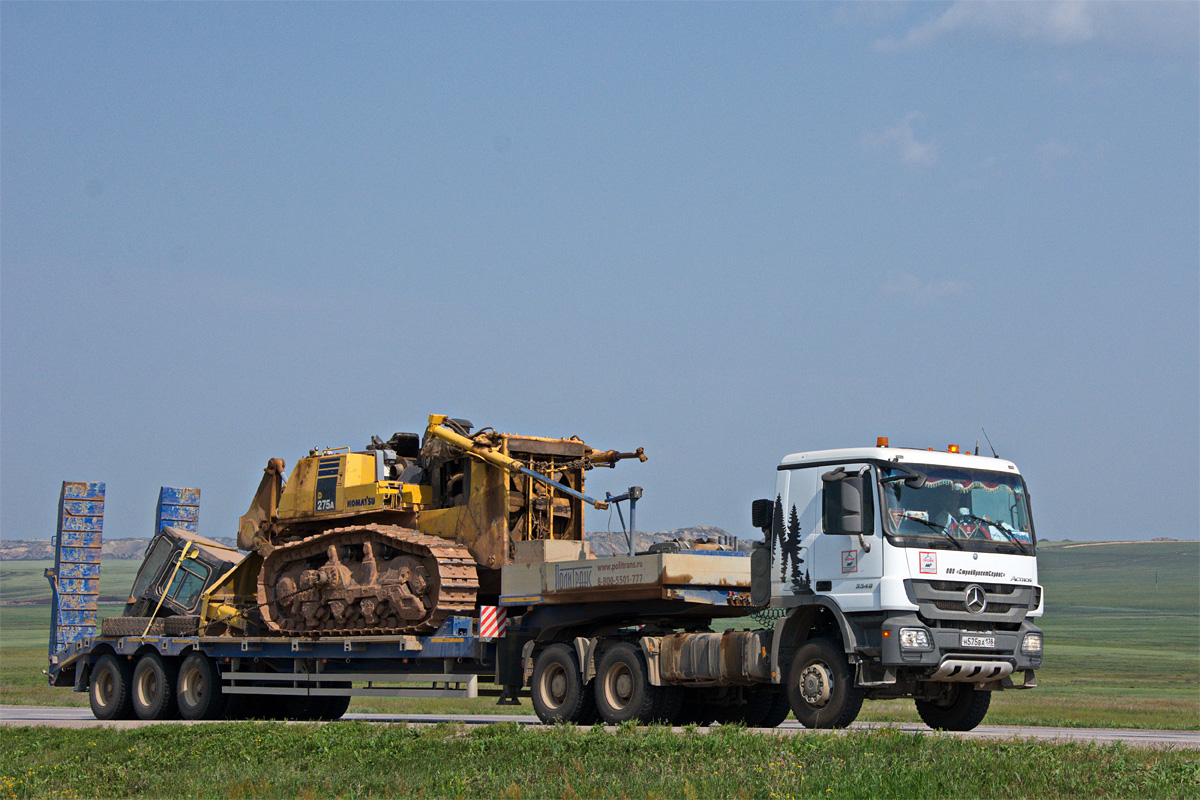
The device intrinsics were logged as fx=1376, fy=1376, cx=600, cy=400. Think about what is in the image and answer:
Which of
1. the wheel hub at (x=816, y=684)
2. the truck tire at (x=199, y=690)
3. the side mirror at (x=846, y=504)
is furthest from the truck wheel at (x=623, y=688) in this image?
the truck tire at (x=199, y=690)

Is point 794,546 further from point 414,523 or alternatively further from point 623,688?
point 414,523

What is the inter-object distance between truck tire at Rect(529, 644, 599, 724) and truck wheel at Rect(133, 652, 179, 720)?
8.74 meters

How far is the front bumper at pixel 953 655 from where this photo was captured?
15.9m

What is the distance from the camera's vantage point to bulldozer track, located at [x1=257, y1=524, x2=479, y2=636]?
71.2 ft

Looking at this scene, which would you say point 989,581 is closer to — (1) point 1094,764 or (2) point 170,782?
(1) point 1094,764

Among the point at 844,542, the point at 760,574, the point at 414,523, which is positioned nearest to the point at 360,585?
the point at 414,523

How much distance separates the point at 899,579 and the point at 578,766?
14.8 ft

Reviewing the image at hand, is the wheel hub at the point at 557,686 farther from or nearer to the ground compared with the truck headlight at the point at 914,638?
nearer to the ground

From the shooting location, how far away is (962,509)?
1678cm

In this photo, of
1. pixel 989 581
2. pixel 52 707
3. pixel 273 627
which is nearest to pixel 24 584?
pixel 52 707

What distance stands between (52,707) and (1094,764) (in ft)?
92.4

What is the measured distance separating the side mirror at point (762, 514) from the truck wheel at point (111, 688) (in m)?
14.2

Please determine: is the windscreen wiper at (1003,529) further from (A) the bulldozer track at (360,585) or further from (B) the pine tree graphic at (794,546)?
(A) the bulldozer track at (360,585)

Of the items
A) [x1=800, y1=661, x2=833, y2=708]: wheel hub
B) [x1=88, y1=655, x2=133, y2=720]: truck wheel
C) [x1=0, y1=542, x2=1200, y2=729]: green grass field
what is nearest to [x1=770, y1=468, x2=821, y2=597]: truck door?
[x1=800, y1=661, x2=833, y2=708]: wheel hub
